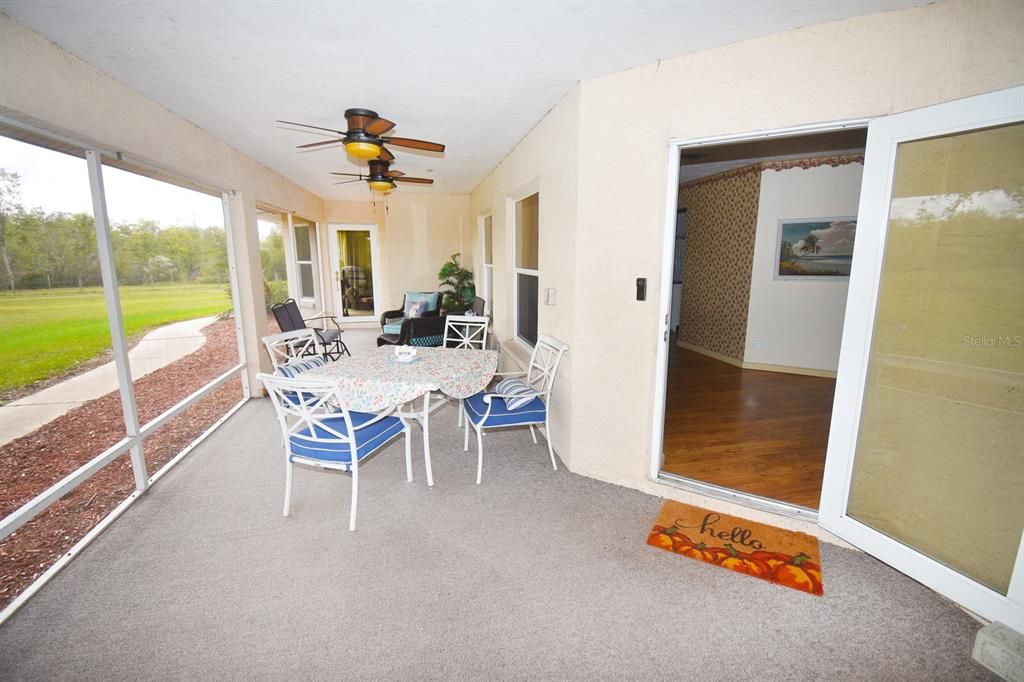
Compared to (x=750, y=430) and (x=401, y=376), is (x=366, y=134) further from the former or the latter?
(x=750, y=430)

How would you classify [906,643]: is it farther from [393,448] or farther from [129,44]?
[129,44]

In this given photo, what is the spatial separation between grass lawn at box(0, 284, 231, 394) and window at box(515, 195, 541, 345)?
2961mm

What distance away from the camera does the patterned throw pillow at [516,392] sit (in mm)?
2936

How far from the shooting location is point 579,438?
2951 millimetres

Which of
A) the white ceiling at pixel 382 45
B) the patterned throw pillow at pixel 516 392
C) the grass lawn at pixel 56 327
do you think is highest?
the white ceiling at pixel 382 45

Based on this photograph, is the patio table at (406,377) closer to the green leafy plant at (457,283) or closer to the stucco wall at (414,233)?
the green leafy plant at (457,283)

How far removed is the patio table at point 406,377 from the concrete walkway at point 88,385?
1.12 meters

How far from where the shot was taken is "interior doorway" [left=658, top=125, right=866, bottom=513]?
3.53m

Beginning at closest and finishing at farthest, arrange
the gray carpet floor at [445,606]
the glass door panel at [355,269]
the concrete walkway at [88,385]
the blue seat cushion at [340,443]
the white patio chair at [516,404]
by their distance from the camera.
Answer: the gray carpet floor at [445,606], the concrete walkway at [88,385], the blue seat cushion at [340,443], the white patio chair at [516,404], the glass door panel at [355,269]

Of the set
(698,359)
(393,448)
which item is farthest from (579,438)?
(698,359)

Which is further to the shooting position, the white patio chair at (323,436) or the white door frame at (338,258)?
the white door frame at (338,258)

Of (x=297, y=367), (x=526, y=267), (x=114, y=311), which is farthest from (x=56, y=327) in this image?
(x=526, y=267)

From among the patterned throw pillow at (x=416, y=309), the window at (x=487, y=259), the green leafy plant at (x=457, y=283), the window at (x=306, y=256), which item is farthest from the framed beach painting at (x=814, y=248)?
the window at (x=306, y=256)

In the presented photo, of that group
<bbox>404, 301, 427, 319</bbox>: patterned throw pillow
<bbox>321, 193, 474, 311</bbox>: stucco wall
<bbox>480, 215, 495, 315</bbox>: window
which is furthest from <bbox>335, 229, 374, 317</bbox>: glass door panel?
<bbox>480, 215, 495, 315</bbox>: window
